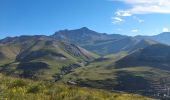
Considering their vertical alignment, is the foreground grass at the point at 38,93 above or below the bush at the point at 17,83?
below

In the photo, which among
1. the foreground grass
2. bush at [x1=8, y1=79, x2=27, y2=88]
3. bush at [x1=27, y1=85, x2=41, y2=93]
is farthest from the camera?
bush at [x1=8, y1=79, x2=27, y2=88]

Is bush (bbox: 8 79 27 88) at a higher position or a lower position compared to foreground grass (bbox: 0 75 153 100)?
higher

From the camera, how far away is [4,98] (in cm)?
1694

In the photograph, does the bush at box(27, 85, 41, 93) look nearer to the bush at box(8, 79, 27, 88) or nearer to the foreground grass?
the foreground grass

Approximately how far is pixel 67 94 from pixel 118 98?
3612 millimetres

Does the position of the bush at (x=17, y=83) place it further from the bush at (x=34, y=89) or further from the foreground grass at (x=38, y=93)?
the bush at (x=34, y=89)

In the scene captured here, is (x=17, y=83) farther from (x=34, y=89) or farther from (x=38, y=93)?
(x=38, y=93)

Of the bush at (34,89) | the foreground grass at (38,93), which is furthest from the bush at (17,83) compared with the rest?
the bush at (34,89)

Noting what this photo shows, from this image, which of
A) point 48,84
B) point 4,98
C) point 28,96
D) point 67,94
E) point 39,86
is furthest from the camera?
point 48,84

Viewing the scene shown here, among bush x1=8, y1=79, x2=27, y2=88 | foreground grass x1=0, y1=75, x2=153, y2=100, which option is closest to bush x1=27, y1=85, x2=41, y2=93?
foreground grass x1=0, y1=75, x2=153, y2=100

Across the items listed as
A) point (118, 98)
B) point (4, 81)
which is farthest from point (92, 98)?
point (4, 81)

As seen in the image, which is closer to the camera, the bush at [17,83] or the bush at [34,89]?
the bush at [34,89]

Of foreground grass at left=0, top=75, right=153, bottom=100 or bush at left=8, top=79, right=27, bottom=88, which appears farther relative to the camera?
bush at left=8, top=79, right=27, bottom=88

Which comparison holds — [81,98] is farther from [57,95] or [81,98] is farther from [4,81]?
[4,81]
